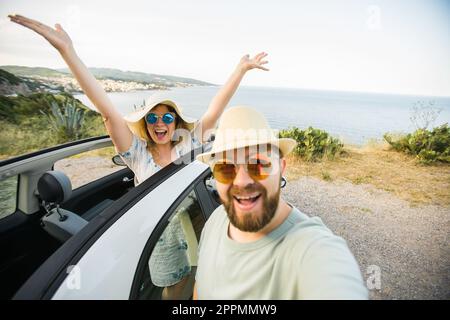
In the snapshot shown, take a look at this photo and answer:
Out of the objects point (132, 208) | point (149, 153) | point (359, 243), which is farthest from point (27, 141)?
point (359, 243)

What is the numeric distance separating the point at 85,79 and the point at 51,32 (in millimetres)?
341

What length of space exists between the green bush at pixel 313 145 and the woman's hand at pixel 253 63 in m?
6.57

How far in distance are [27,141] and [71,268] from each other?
11.0 m

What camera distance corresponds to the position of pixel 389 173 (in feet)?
26.1

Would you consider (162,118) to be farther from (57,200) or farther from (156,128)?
(57,200)

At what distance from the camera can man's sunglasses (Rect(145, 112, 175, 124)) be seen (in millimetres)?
2326

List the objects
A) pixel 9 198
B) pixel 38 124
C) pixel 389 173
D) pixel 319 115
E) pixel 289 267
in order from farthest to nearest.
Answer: pixel 319 115, pixel 38 124, pixel 389 173, pixel 9 198, pixel 289 267

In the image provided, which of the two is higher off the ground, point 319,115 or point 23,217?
point 319,115

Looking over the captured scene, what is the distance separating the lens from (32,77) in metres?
15.1

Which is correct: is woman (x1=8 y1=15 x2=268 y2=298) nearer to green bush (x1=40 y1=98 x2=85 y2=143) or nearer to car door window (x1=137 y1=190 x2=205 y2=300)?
car door window (x1=137 y1=190 x2=205 y2=300)

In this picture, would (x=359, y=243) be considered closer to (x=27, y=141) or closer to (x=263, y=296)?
(x=263, y=296)

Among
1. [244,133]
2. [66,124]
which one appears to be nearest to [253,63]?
[244,133]

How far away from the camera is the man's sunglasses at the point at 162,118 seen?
2.33m

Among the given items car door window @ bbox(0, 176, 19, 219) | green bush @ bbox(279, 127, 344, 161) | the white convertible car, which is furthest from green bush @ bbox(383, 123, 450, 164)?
car door window @ bbox(0, 176, 19, 219)
